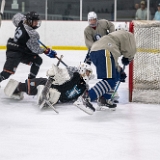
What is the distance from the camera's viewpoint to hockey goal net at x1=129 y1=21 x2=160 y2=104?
425 cm

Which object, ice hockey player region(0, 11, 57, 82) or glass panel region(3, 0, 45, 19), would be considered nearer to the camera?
ice hockey player region(0, 11, 57, 82)

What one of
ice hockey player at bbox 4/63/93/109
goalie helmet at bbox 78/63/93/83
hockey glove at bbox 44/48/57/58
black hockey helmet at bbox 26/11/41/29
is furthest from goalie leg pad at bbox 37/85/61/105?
black hockey helmet at bbox 26/11/41/29

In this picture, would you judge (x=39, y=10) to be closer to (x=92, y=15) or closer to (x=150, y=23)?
(x=92, y=15)

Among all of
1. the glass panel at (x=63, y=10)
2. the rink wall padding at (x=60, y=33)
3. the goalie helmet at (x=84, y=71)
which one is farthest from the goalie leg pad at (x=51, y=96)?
the glass panel at (x=63, y=10)

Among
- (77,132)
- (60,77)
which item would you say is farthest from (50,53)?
(77,132)

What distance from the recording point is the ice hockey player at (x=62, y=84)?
152 inches

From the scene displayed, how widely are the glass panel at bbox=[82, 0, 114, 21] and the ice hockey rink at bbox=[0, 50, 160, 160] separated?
506 cm

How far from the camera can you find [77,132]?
321 centimetres

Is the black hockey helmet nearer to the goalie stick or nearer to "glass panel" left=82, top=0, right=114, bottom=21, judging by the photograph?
the goalie stick

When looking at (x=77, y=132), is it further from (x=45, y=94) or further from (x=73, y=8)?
(x=73, y=8)

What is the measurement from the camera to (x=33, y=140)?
2988 millimetres

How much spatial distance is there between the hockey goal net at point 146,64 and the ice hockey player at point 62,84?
1.85 ft

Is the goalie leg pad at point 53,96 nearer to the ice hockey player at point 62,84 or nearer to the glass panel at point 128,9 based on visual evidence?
the ice hockey player at point 62,84

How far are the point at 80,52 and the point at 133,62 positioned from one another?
4198 mm
